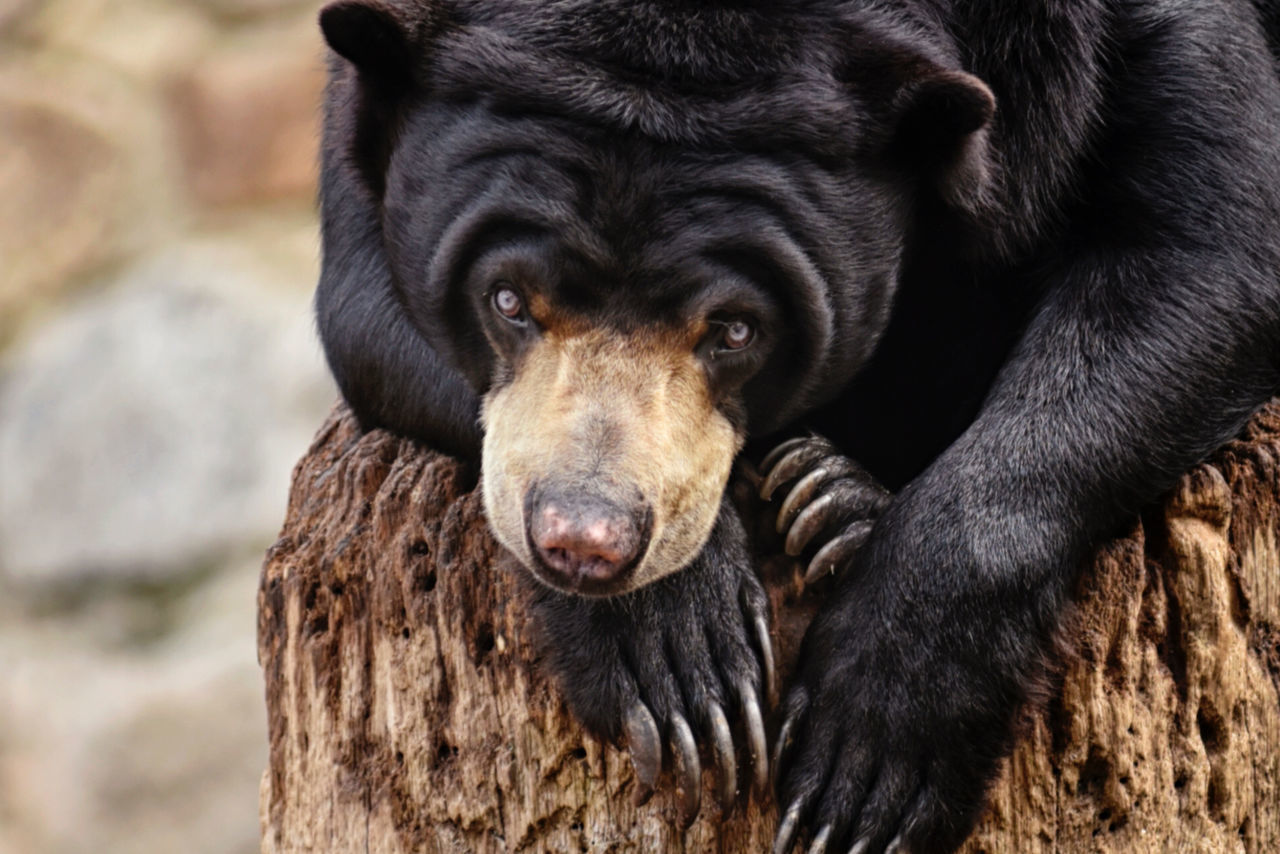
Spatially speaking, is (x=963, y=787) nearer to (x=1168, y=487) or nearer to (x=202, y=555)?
(x=1168, y=487)

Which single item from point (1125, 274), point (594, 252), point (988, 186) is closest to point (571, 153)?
point (594, 252)

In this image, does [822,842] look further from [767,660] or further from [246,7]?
[246,7]

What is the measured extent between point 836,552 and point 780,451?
13.1 inches

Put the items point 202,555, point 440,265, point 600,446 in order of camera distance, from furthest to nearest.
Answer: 1. point 202,555
2. point 440,265
3. point 600,446

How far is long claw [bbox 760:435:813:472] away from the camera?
381 cm

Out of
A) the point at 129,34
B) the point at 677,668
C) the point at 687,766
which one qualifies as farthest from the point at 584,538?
Answer: the point at 129,34

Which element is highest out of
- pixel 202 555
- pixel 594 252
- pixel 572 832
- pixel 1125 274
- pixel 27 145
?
pixel 594 252

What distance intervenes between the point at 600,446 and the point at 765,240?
1.89 feet

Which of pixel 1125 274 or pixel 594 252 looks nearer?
pixel 594 252

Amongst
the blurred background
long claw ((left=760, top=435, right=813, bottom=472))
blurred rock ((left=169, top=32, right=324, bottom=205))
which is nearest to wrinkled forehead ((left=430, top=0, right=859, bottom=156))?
long claw ((left=760, top=435, right=813, bottom=472))

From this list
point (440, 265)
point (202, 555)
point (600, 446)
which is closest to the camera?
point (600, 446)

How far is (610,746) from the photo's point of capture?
3.41 metres

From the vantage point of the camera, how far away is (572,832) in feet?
11.4

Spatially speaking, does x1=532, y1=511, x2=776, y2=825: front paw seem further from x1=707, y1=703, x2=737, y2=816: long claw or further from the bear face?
the bear face
